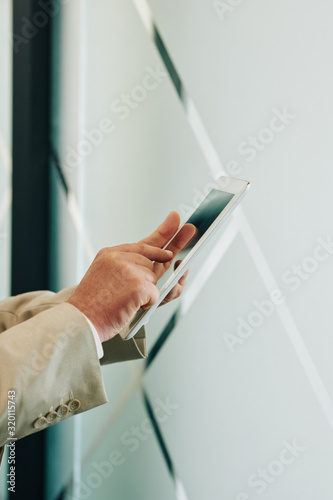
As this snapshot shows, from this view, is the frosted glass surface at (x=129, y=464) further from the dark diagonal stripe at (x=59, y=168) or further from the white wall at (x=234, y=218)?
the dark diagonal stripe at (x=59, y=168)

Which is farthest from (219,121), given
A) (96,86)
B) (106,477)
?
(106,477)

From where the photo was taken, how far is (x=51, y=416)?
0.48 metres

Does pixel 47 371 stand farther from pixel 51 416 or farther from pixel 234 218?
pixel 234 218

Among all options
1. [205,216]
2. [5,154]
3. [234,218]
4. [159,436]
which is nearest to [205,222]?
[205,216]

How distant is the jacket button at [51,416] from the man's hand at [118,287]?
0.26 ft

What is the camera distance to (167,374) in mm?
779

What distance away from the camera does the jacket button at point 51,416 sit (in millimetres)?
481

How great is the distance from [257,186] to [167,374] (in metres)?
0.31

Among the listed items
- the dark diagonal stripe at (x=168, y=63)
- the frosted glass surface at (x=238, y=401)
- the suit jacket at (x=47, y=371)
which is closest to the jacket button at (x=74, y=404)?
the suit jacket at (x=47, y=371)

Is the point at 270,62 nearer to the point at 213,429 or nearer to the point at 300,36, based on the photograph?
the point at 300,36

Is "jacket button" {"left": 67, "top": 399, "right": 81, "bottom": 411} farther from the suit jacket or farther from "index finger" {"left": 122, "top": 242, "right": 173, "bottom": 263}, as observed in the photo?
"index finger" {"left": 122, "top": 242, "right": 173, "bottom": 263}

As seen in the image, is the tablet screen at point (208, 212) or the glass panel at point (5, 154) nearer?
the tablet screen at point (208, 212)

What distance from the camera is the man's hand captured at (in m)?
0.48

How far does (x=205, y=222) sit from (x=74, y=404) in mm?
208
